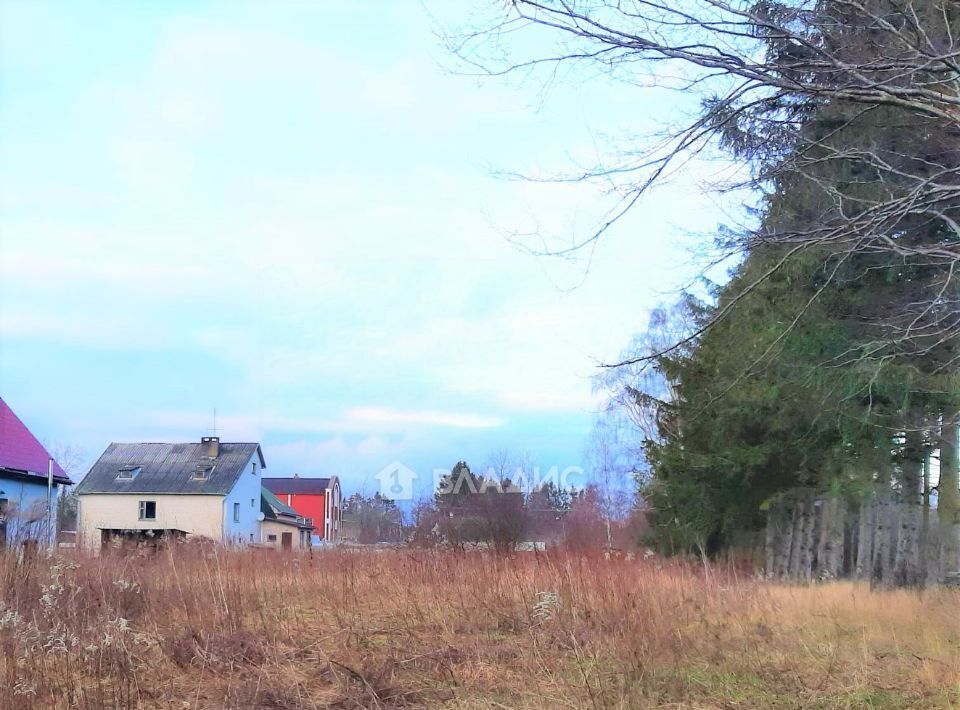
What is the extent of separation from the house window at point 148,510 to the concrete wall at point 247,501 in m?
4.04

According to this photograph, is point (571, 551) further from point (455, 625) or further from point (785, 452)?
point (785, 452)

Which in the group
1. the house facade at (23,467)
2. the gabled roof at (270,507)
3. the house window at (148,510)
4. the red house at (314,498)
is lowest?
the red house at (314,498)

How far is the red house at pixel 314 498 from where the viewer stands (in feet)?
221

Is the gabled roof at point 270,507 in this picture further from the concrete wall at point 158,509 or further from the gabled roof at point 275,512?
the concrete wall at point 158,509

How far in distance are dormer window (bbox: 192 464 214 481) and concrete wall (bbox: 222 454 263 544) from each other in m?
1.64

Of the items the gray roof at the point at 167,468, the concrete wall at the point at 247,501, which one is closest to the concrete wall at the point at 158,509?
the gray roof at the point at 167,468

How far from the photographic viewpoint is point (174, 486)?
43750 millimetres

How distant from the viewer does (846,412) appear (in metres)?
10.4

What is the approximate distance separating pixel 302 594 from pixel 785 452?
26.6 ft

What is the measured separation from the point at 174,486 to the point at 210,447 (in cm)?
272

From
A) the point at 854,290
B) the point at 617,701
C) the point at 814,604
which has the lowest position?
the point at 814,604

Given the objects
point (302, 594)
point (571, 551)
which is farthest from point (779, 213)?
point (302, 594)

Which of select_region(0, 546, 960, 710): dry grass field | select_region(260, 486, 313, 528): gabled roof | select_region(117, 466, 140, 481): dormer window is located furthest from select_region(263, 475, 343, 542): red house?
select_region(0, 546, 960, 710): dry grass field

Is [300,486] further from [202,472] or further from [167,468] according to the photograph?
[202,472]
